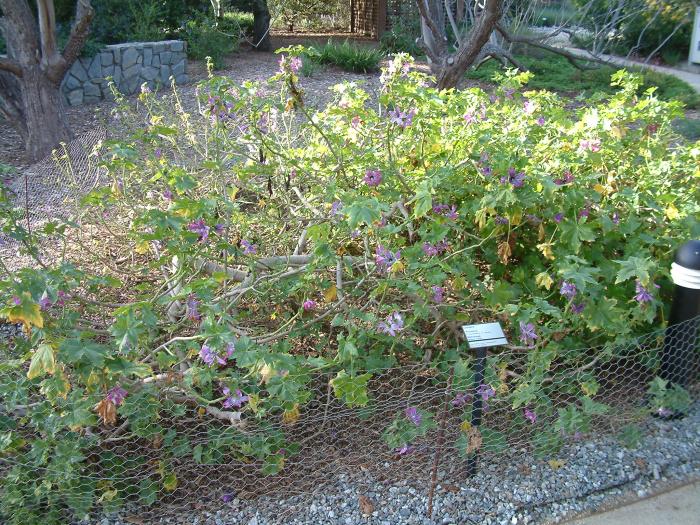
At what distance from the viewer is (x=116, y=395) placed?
2229 mm

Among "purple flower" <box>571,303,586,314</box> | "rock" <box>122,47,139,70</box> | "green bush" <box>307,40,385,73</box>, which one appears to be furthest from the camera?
"green bush" <box>307,40,385,73</box>

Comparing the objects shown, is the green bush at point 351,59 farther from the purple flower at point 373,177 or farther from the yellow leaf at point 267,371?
the yellow leaf at point 267,371

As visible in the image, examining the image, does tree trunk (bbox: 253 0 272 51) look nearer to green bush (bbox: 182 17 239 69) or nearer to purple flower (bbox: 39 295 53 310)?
green bush (bbox: 182 17 239 69)

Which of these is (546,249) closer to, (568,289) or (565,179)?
(568,289)

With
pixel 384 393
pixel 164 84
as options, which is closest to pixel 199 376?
pixel 384 393

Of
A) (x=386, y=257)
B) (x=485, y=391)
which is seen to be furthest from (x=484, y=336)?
(x=386, y=257)

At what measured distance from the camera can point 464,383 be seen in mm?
2695

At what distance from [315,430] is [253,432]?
Answer: 469 mm

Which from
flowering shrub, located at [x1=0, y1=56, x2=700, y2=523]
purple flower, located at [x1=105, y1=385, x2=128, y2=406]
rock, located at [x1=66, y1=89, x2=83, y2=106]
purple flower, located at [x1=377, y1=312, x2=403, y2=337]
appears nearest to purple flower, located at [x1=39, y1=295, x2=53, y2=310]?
flowering shrub, located at [x1=0, y1=56, x2=700, y2=523]

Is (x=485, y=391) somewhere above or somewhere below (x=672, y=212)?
below

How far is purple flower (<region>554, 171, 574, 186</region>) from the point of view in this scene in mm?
2875

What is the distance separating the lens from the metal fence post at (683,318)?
2.75 meters

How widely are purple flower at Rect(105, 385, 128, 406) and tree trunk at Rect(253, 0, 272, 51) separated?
11384 mm

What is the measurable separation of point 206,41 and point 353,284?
9075 mm
